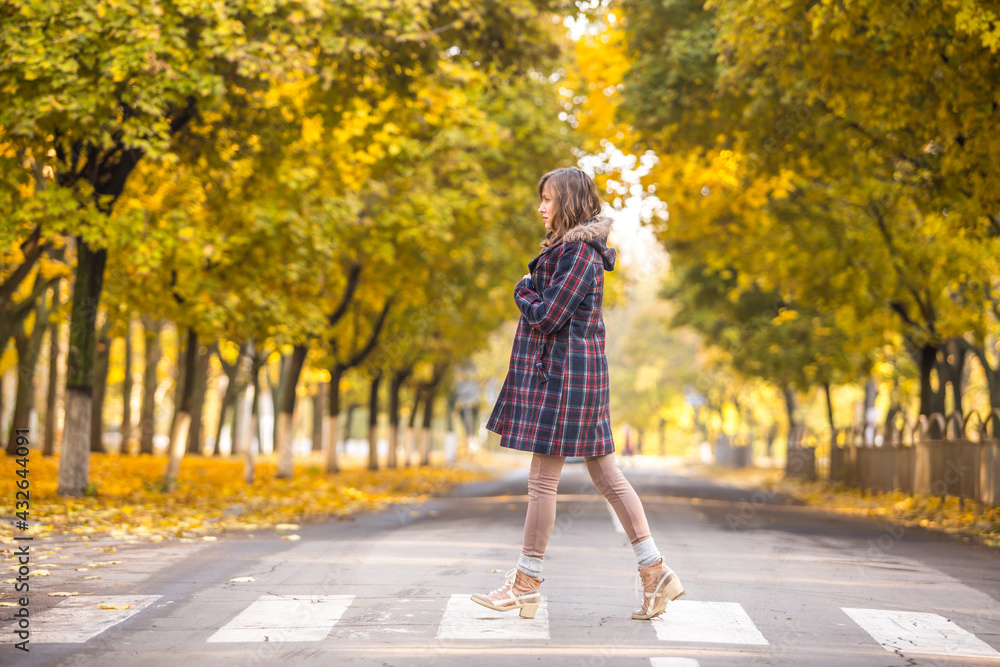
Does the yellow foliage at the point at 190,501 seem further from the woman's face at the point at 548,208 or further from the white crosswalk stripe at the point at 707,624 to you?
the woman's face at the point at 548,208

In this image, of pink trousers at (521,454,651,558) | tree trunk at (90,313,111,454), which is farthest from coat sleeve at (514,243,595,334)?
tree trunk at (90,313,111,454)

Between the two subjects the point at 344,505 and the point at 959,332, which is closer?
the point at 344,505

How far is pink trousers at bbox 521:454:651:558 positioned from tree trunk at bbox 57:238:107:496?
903 cm

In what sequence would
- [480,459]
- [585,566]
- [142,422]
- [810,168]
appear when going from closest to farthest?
[585,566], [810,168], [142,422], [480,459]

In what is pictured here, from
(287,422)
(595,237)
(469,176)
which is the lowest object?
(287,422)

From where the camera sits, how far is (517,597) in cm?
524

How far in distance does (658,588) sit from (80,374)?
9861 millimetres

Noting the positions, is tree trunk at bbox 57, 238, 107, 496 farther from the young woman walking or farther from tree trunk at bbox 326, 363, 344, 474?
tree trunk at bbox 326, 363, 344, 474

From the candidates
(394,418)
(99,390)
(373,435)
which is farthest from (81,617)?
(394,418)

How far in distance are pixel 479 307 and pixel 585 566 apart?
19428mm

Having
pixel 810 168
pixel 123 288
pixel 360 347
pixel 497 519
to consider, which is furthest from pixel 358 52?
pixel 360 347

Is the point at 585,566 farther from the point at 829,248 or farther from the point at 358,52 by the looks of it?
the point at 829,248

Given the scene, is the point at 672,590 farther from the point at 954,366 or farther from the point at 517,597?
the point at 954,366

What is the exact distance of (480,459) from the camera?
1873 inches
